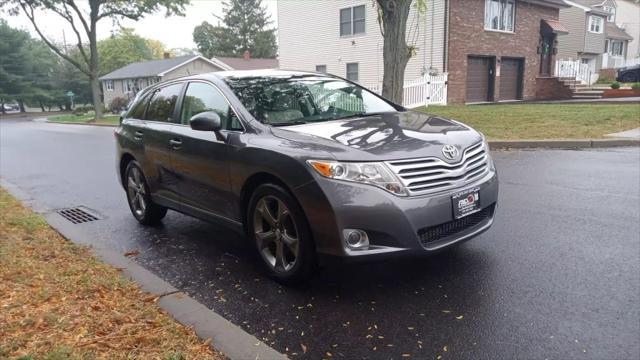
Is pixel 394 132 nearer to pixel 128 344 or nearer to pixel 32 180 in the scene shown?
pixel 128 344

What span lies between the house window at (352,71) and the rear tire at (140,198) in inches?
830

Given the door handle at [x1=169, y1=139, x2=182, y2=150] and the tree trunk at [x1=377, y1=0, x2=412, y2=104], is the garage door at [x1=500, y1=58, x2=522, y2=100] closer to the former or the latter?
the tree trunk at [x1=377, y1=0, x2=412, y2=104]

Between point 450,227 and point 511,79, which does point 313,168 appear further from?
point 511,79

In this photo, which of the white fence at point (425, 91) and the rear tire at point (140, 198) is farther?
the white fence at point (425, 91)

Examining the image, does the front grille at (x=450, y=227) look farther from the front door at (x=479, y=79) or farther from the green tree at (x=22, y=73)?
the green tree at (x=22, y=73)

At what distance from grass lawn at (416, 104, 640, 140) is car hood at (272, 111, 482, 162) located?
7.32 meters

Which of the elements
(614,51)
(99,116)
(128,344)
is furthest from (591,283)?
(614,51)

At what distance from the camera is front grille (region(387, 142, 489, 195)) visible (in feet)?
10.9

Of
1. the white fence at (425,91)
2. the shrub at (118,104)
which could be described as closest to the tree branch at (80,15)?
the shrub at (118,104)

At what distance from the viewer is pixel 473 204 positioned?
3.64 metres

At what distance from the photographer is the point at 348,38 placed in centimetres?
→ 2589

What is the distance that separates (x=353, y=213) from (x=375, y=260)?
0.37 meters

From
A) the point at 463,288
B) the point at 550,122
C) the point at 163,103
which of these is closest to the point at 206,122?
the point at 163,103

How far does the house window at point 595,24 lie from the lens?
36344mm
